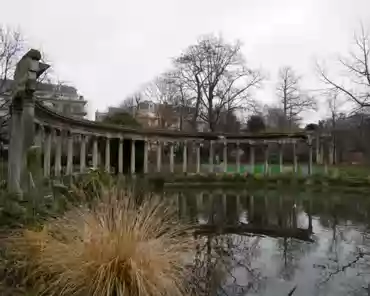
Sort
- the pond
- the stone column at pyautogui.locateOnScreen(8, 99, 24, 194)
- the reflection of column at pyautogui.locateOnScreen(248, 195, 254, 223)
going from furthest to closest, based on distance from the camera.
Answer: the reflection of column at pyautogui.locateOnScreen(248, 195, 254, 223) < the stone column at pyautogui.locateOnScreen(8, 99, 24, 194) < the pond

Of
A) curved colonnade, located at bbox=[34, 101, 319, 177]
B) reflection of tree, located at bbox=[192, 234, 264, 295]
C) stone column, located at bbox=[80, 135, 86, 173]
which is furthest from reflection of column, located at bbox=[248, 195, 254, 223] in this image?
stone column, located at bbox=[80, 135, 86, 173]

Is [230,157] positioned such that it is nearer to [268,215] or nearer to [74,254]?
[268,215]

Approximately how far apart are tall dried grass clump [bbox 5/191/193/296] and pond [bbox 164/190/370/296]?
158 cm

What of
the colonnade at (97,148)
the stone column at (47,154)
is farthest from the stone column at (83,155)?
the stone column at (47,154)

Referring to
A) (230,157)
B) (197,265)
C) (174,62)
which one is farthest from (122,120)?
(197,265)

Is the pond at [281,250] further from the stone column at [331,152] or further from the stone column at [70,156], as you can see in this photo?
the stone column at [331,152]

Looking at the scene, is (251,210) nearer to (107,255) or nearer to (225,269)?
(225,269)

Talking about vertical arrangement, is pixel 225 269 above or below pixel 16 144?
below

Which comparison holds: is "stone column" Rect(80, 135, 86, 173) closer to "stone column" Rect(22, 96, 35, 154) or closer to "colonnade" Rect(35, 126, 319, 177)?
"colonnade" Rect(35, 126, 319, 177)

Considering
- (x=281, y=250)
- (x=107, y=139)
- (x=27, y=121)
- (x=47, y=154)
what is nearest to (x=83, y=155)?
(x=107, y=139)

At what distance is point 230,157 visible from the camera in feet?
197

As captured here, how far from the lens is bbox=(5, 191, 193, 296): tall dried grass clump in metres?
4.34

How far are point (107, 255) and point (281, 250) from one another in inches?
277

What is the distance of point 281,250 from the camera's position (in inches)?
411
